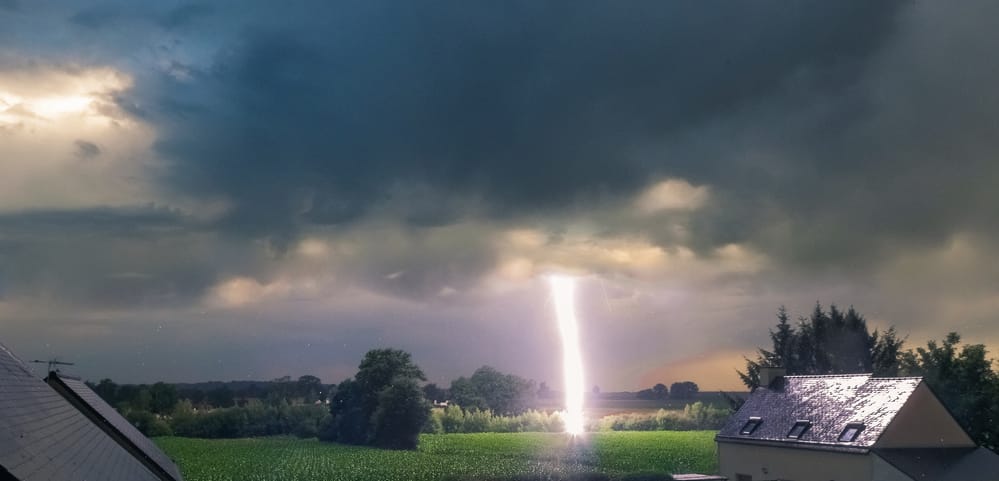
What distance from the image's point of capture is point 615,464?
6312cm

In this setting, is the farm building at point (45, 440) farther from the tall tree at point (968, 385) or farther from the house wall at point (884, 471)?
the tall tree at point (968, 385)

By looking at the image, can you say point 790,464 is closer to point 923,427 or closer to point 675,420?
point 923,427

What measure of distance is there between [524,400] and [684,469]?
4456 inches

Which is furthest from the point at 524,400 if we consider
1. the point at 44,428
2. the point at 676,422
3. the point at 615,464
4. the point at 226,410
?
the point at 44,428

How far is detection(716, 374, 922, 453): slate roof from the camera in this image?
121 ft

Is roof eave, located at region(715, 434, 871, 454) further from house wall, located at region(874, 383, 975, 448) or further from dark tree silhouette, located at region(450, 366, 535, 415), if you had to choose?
dark tree silhouette, located at region(450, 366, 535, 415)

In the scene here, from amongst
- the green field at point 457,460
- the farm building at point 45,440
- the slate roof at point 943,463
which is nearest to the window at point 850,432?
the slate roof at point 943,463

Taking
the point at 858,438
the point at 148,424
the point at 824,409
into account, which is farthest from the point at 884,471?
the point at 148,424

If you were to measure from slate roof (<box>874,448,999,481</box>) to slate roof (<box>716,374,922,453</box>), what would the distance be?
1398 mm

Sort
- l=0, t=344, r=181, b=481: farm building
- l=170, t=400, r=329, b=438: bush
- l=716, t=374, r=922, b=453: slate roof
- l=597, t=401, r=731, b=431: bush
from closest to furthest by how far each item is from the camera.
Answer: l=0, t=344, r=181, b=481: farm building
l=716, t=374, r=922, b=453: slate roof
l=597, t=401, r=731, b=431: bush
l=170, t=400, r=329, b=438: bush

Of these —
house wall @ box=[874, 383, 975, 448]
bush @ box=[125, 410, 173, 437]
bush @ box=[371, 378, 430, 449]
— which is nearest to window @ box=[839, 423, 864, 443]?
house wall @ box=[874, 383, 975, 448]

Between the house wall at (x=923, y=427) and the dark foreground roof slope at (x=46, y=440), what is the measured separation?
32597mm

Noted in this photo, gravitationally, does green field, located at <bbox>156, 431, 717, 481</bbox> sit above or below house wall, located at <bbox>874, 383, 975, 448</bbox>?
below

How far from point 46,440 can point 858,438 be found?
115 ft
